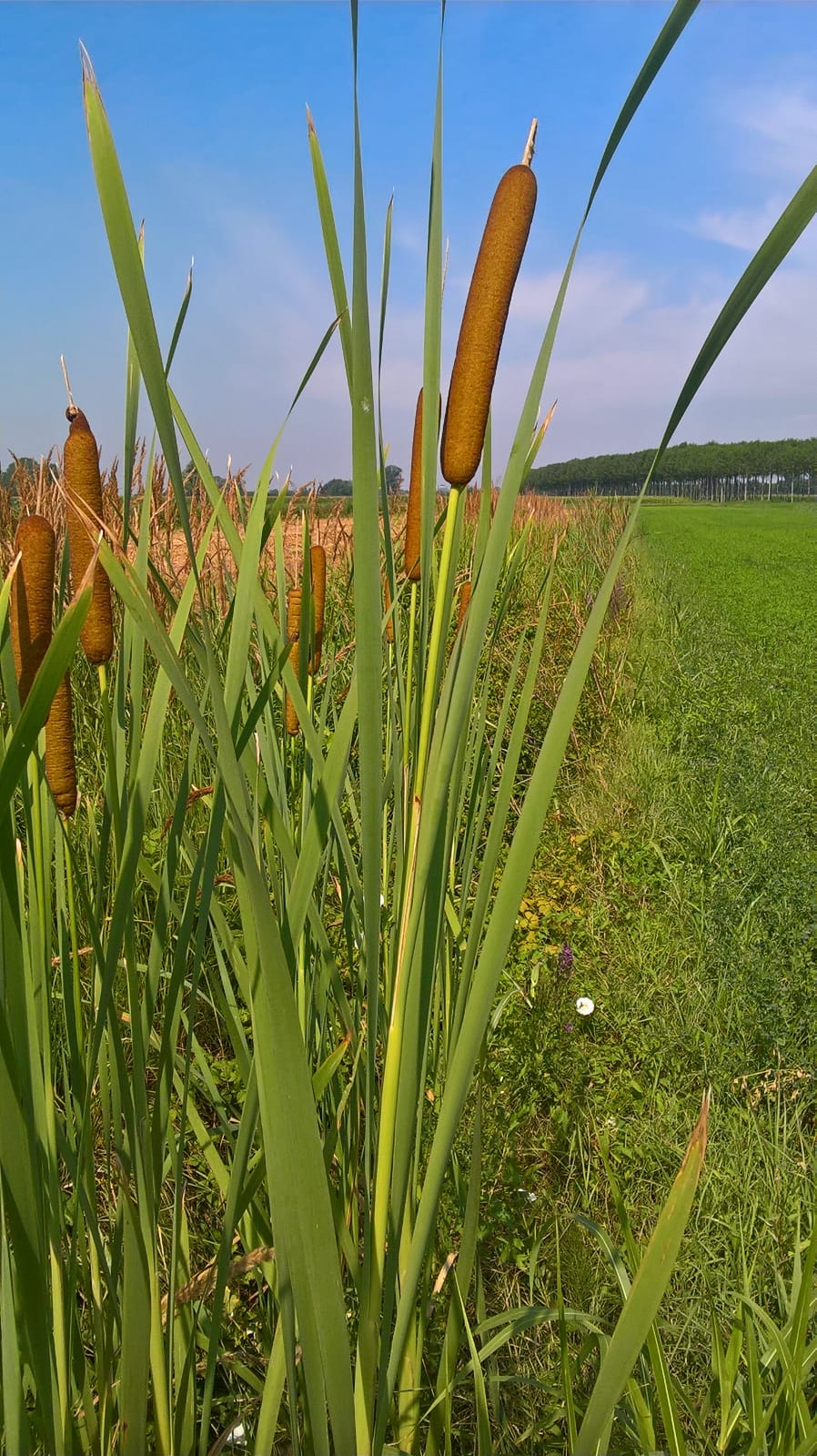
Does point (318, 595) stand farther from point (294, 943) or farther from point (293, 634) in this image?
point (294, 943)

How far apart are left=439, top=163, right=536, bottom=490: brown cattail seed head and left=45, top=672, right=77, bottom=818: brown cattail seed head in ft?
1.06

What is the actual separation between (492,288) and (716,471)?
78422mm

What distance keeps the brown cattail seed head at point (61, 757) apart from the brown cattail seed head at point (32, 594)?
6 centimetres

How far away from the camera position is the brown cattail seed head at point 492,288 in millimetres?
493

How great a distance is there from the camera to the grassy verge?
1337 mm

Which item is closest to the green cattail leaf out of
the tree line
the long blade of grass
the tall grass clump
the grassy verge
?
the tall grass clump

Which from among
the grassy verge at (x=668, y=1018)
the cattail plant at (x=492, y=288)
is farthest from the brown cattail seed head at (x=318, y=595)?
the grassy verge at (x=668, y=1018)

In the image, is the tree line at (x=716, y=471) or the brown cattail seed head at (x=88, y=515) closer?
the brown cattail seed head at (x=88, y=515)

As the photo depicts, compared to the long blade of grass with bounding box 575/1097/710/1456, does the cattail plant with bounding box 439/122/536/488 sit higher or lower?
higher

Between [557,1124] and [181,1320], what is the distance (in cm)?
110

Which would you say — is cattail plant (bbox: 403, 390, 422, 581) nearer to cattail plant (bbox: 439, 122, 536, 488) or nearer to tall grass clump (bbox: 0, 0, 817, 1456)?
tall grass clump (bbox: 0, 0, 817, 1456)

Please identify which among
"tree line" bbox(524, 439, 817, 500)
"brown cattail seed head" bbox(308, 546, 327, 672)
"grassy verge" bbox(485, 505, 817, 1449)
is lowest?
"grassy verge" bbox(485, 505, 817, 1449)

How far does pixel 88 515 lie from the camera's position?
1.73ft

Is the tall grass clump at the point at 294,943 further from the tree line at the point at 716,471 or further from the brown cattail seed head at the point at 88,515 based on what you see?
the tree line at the point at 716,471
